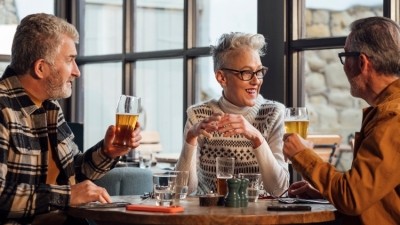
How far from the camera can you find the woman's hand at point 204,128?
131 inches

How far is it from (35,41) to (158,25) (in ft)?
9.71

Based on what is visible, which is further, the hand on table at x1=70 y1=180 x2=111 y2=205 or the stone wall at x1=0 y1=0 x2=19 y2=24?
the stone wall at x1=0 y1=0 x2=19 y2=24

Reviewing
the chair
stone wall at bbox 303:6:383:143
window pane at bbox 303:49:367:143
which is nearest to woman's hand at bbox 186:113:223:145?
the chair

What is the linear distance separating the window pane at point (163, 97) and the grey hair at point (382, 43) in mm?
3000

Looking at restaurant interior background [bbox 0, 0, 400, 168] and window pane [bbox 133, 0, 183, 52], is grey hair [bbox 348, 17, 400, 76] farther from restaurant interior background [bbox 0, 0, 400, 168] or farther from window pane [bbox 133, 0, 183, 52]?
window pane [bbox 133, 0, 183, 52]

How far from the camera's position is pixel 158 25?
20.1 feet

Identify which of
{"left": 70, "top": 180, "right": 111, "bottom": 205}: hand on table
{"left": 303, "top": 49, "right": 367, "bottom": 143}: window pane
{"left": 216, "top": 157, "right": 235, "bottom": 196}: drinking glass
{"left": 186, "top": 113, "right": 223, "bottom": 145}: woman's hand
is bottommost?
{"left": 70, "top": 180, "right": 111, "bottom": 205}: hand on table

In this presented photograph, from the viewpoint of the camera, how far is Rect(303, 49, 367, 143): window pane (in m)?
5.57

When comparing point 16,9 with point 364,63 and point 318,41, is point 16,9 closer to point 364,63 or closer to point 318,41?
point 318,41

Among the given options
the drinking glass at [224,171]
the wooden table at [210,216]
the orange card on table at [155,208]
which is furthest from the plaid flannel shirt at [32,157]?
the drinking glass at [224,171]

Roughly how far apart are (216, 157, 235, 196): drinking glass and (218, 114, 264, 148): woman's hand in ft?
0.69

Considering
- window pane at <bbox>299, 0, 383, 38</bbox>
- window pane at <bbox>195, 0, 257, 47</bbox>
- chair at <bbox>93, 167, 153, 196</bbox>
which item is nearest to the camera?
chair at <bbox>93, 167, 153, 196</bbox>

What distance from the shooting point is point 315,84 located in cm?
577

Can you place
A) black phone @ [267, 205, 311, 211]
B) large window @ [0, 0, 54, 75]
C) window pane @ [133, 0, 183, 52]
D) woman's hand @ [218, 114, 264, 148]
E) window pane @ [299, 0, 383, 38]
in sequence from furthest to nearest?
large window @ [0, 0, 54, 75], window pane @ [133, 0, 183, 52], window pane @ [299, 0, 383, 38], woman's hand @ [218, 114, 264, 148], black phone @ [267, 205, 311, 211]
